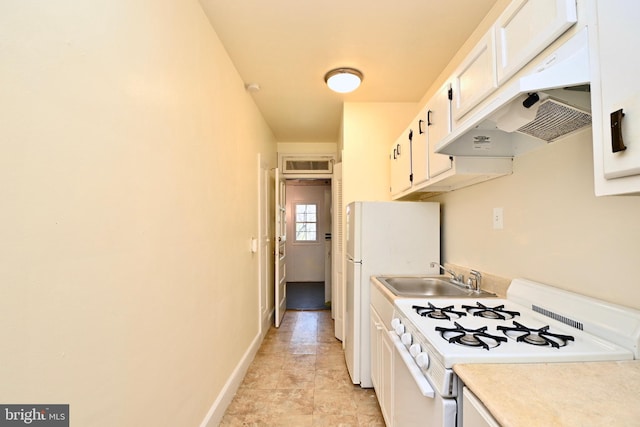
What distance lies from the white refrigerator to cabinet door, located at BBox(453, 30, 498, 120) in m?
0.98

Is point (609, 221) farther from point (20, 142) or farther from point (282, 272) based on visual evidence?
point (282, 272)

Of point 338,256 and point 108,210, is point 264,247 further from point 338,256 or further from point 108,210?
point 108,210

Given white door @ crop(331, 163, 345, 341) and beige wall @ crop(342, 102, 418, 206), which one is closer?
beige wall @ crop(342, 102, 418, 206)

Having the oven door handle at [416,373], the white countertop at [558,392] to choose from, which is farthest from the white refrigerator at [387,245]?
the white countertop at [558,392]

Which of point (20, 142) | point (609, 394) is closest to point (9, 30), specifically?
point (20, 142)

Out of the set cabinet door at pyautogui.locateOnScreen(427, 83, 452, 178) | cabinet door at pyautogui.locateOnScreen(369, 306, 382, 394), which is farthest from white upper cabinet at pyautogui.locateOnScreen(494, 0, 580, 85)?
cabinet door at pyautogui.locateOnScreen(369, 306, 382, 394)

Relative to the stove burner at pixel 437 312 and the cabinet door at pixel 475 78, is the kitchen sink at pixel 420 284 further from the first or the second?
the cabinet door at pixel 475 78

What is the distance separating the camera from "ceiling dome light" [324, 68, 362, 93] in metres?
2.47

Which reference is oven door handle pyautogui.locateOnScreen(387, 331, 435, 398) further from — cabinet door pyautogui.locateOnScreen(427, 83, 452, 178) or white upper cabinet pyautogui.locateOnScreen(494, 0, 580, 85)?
white upper cabinet pyautogui.locateOnScreen(494, 0, 580, 85)

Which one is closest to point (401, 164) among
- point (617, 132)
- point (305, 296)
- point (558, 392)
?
point (617, 132)

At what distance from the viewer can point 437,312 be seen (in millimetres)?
1418

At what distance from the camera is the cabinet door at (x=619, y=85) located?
2.21 feet

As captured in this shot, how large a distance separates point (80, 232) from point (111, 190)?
0.59 ft

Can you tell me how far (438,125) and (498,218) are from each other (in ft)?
2.11
